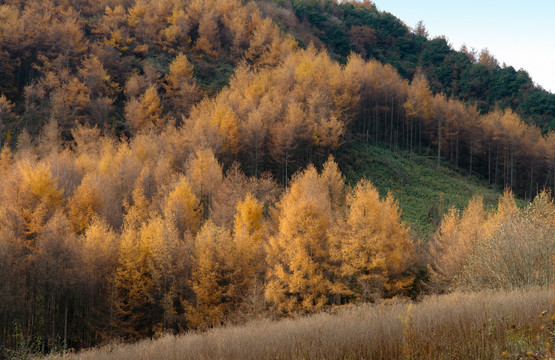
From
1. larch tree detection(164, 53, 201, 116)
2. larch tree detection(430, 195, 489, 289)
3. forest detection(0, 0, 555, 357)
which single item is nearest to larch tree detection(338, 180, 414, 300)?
forest detection(0, 0, 555, 357)

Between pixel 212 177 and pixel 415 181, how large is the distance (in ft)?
106

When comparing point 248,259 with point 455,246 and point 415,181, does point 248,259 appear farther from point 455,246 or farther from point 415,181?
point 415,181

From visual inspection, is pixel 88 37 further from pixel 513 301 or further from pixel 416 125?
pixel 513 301

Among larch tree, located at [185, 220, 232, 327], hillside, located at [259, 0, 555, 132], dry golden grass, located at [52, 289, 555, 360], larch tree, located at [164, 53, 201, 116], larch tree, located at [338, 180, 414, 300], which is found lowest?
larch tree, located at [185, 220, 232, 327]

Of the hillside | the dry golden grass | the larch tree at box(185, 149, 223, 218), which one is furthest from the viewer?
the hillside

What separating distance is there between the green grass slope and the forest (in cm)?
273

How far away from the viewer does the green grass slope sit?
158 ft

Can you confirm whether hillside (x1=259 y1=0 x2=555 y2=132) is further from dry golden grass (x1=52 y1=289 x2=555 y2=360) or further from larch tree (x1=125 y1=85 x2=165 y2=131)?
dry golden grass (x1=52 y1=289 x2=555 y2=360)

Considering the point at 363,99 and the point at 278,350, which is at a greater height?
the point at 363,99

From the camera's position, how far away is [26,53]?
75062 mm

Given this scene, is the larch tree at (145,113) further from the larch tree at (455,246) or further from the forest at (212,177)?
the larch tree at (455,246)


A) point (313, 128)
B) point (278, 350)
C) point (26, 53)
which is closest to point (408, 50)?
point (313, 128)

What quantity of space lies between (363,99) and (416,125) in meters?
13.0

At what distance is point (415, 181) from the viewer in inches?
2302
